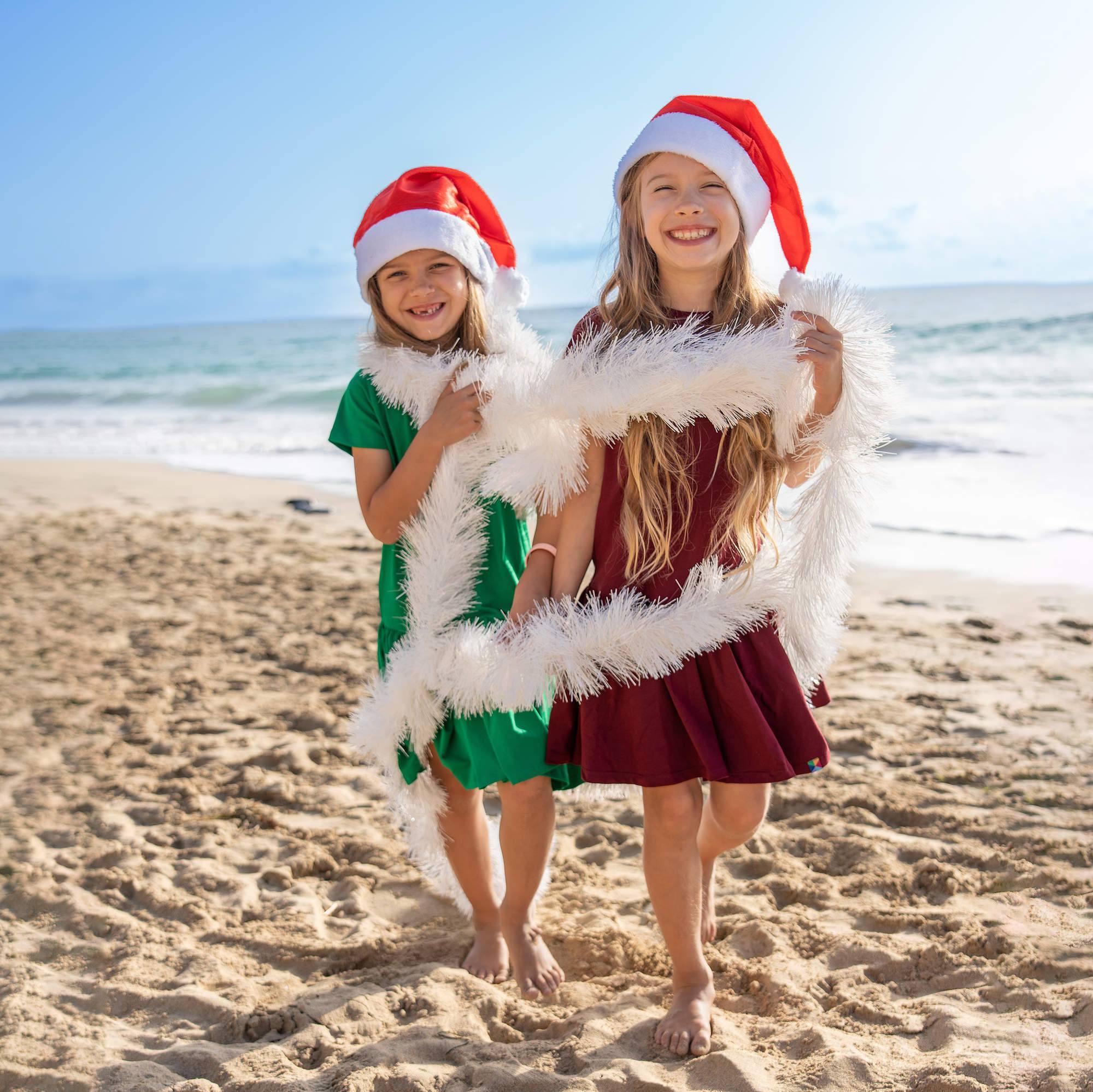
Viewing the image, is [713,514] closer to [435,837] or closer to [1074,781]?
[435,837]

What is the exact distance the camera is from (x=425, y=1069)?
2020 millimetres

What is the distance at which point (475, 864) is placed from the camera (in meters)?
2.48

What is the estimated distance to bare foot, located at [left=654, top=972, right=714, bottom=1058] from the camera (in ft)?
6.73

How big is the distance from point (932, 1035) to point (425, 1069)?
103 centimetres

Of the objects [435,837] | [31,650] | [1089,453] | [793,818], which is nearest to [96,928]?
[435,837]

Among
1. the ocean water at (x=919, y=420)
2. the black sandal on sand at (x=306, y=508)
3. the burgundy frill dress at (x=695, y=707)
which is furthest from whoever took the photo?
the black sandal on sand at (x=306, y=508)

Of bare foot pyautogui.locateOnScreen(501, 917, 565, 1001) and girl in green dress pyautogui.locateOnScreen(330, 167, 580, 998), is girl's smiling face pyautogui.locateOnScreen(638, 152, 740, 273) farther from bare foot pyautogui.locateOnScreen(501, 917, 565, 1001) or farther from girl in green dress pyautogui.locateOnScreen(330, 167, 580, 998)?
bare foot pyautogui.locateOnScreen(501, 917, 565, 1001)

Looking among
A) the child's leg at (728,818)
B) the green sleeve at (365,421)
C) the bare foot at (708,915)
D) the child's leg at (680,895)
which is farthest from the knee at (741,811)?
the green sleeve at (365,421)

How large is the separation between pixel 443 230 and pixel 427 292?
0.16 m

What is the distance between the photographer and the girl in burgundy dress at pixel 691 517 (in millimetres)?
2051

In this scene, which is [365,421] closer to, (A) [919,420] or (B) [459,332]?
(B) [459,332]

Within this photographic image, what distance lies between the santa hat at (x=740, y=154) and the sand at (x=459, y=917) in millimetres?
1635

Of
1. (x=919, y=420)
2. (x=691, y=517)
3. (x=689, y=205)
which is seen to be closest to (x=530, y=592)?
(x=691, y=517)

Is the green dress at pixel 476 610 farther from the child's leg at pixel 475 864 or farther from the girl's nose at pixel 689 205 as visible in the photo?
the girl's nose at pixel 689 205
